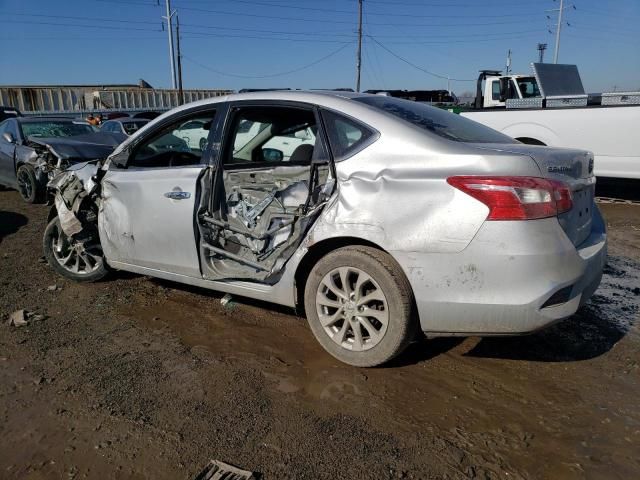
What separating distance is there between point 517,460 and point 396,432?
0.58m

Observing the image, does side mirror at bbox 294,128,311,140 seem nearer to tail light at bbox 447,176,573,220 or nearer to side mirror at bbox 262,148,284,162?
side mirror at bbox 262,148,284,162

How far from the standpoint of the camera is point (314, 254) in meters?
3.37

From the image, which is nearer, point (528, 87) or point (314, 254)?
point (314, 254)

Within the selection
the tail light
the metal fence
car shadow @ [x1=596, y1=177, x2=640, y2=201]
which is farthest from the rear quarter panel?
the metal fence

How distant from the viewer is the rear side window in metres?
3.15

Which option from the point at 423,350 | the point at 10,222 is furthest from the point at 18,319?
the point at 10,222

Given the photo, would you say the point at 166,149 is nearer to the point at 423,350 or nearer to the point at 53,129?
the point at 423,350

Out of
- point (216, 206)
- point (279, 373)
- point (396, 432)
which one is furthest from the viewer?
point (216, 206)

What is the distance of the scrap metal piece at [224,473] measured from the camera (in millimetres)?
2336

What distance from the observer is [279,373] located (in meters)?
3.27

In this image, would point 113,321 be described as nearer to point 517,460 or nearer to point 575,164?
point 517,460

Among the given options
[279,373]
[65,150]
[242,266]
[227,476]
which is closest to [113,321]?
[242,266]

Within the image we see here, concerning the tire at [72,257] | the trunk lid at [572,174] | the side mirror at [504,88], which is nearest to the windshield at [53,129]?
the tire at [72,257]

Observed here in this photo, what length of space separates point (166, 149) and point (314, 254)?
1.82m
